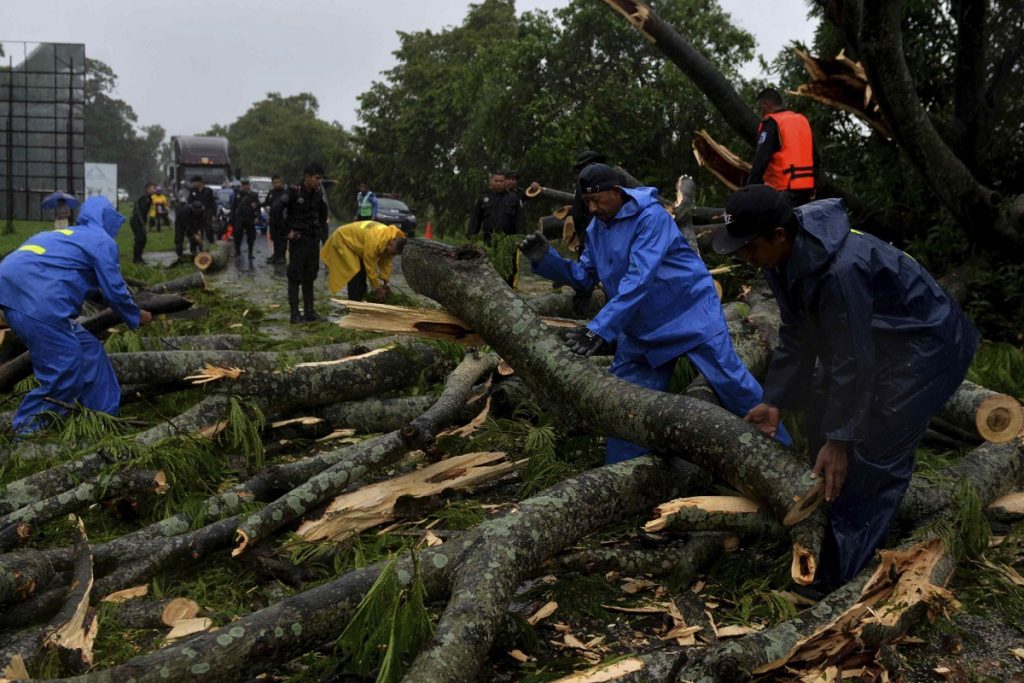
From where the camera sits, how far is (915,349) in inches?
123

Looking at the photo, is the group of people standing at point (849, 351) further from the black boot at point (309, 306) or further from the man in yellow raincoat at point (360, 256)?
the black boot at point (309, 306)

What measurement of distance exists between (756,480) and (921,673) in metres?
0.83

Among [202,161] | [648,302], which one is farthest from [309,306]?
[202,161]

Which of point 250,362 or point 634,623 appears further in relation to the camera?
point 250,362

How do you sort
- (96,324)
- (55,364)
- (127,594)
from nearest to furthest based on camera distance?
(127,594) → (55,364) → (96,324)

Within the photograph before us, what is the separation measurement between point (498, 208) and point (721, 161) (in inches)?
114

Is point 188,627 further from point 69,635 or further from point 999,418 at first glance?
point 999,418

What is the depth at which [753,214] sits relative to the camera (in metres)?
3.06

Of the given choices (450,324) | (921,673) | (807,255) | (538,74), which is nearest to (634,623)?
(921,673)

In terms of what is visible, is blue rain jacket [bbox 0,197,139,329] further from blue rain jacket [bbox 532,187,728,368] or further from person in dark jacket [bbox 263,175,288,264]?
person in dark jacket [bbox 263,175,288,264]

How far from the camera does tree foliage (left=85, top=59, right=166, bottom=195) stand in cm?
9288

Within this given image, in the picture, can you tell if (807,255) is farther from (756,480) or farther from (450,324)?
(450,324)

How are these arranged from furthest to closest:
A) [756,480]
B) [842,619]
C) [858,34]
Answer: [858,34] → [756,480] → [842,619]

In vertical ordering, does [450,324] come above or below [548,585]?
above
